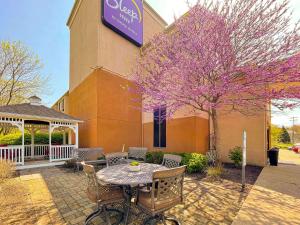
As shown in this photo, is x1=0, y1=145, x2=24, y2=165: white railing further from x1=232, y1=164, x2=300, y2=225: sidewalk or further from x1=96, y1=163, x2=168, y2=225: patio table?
x1=232, y1=164, x2=300, y2=225: sidewalk

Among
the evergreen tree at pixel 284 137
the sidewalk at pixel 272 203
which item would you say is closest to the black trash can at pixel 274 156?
the sidewalk at pixel 272 203

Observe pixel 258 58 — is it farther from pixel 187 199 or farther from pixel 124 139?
pixel 124 139

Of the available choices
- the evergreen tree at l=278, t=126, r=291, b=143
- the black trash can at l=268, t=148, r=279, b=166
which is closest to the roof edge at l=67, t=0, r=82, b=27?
the black trash can at l=268, t=148, r=279, b=166

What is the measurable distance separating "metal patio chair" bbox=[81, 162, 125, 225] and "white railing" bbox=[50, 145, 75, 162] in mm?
7171

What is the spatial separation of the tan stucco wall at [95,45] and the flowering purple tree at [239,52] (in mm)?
5432

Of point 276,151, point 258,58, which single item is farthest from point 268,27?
point 276,151

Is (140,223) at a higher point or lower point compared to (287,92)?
lower

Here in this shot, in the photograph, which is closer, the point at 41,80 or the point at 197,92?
the point at 197,92

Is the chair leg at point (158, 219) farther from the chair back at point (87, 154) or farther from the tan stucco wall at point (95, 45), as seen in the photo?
the tan stucco wall at point (95, 45)

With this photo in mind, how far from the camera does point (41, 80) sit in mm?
15617

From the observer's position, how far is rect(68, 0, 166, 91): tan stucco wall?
995 centimetres

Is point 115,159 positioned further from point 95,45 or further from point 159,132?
point 95,45

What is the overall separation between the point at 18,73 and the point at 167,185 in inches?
672

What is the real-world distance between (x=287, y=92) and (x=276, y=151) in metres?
4.86
